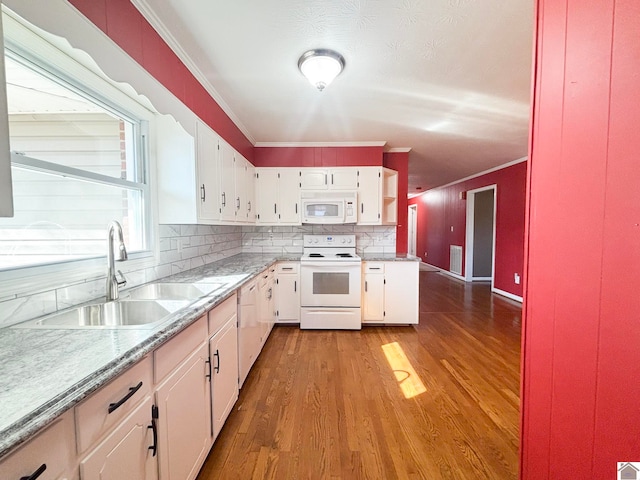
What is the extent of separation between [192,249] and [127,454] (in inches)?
69.5

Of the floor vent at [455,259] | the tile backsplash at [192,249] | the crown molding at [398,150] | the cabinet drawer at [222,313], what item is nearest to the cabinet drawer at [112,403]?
the cabinet drawer at [222,313]

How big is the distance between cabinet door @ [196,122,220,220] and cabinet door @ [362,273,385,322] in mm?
1915

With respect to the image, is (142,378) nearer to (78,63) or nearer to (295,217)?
(78,63)

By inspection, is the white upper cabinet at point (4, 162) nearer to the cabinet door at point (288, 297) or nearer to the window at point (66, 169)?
the window at point (66, 169)

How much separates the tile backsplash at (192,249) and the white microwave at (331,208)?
35 cm

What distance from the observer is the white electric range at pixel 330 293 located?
3094 millimetres

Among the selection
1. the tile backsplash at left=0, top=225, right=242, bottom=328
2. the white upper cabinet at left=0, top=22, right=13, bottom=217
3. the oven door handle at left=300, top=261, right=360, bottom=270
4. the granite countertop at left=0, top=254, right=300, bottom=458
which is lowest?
the oven door handle at left=300, top=261, right=360, bottom=270

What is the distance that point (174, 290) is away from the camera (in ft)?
5.70

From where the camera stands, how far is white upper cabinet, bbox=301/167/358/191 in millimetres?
3361

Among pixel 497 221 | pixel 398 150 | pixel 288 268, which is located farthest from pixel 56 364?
pixel 497 221

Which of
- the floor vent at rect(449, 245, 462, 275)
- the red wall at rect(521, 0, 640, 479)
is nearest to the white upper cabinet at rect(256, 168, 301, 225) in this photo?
the red wall at rect(521, 0, 640, 479)

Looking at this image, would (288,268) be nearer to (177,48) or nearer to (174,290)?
(174,290)

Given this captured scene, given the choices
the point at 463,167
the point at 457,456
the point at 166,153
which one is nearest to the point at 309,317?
the point at 457,456

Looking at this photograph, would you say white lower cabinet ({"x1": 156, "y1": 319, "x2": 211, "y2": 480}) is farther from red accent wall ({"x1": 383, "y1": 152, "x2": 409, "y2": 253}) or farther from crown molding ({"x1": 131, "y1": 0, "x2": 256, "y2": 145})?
red accent wall ({"x1": 383, "y1": 152, "x2": 409, "y2": 253})
